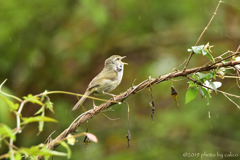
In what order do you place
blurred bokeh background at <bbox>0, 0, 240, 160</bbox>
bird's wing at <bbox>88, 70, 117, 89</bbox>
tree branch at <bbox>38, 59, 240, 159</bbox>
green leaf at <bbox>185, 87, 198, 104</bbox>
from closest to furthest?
tree branch at <bbox>38, 59, 240, 159</bbox> < green leaf at <bbox>185, 87, 198, 104</bbox> < bird's wing at <bbox>88, 70, 117, 89</bbox> < blurred bokeh background at <bbox>0, 0, 240, 160</bbox>

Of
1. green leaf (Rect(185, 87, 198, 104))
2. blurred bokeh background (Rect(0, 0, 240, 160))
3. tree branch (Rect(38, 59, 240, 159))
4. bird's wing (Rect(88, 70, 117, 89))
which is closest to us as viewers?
tree branch (Rect(38, 59, 240, 159))

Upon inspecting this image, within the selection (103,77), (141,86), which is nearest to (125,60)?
(103,77)

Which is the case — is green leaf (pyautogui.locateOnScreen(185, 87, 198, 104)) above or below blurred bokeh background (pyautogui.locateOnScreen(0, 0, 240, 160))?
below

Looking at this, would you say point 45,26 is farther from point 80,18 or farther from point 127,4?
point 127,4

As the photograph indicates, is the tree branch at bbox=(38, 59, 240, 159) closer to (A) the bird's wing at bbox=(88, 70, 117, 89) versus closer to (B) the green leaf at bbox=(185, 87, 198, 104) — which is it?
(B) the green leaf at bbox=(185, 87, 198, 104)

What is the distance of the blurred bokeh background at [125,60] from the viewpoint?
520cm

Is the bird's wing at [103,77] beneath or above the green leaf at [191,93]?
above

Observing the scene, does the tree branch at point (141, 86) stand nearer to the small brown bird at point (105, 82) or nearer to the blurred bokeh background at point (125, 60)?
the small brown bird at point (105, 82)

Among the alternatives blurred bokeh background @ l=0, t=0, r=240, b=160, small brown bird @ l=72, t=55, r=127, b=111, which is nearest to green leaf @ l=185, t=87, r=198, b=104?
small brown bird @ l=72, t=55, r=127, b=111

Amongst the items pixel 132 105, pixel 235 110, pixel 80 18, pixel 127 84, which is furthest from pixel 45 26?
pixel 235 110

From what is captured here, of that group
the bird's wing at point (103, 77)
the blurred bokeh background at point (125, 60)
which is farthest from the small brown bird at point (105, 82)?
the blurred bokeh background at point (125, 60)

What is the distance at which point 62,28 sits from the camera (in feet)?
18.5

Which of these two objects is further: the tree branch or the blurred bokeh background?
the blurred bokeh background

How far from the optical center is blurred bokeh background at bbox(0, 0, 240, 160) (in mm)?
5203
